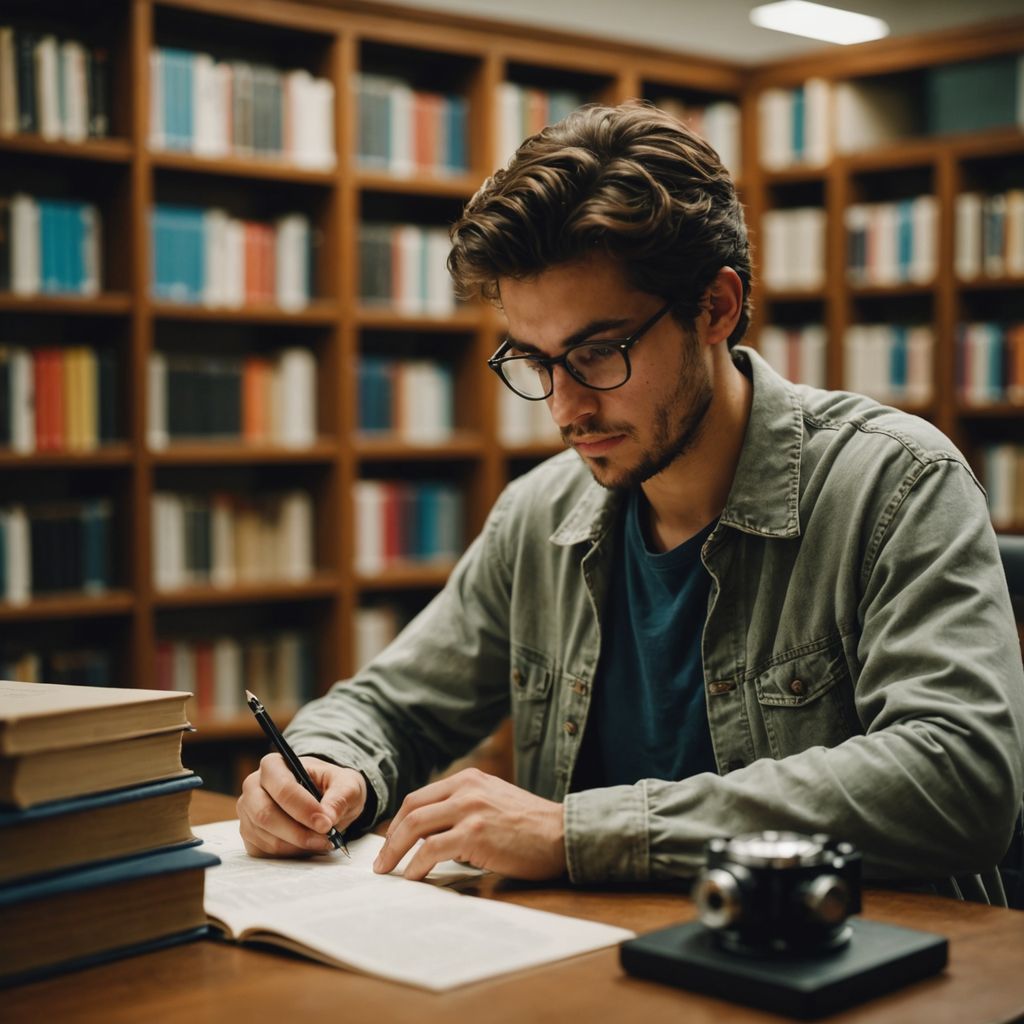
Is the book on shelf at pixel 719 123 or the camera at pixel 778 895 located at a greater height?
the book on shelf at pixel 719 123

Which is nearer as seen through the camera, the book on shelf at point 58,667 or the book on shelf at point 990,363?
the book on shelf at point 58,667

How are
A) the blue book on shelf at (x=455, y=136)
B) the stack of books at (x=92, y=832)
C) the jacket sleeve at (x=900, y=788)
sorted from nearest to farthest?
1. the stack of books at (x=92, y=832)
2. the jacket sleeve at (x=900, y=788)
3. the blue book on shelf at (x=455, y=136)

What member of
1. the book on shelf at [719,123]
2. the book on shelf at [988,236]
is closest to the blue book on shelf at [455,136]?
the book on shelf at [719,123]

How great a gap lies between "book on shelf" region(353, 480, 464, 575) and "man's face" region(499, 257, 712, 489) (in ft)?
8.80

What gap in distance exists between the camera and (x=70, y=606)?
3.63 meters

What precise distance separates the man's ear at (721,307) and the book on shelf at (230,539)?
8.27 ft

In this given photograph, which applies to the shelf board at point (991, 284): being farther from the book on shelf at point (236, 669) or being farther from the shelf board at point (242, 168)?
the book on shelf at point (236, 669)

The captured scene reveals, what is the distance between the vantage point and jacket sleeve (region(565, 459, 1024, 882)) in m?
1.19

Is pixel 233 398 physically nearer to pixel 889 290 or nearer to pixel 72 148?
pixel 72 148

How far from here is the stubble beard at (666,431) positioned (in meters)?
1.54

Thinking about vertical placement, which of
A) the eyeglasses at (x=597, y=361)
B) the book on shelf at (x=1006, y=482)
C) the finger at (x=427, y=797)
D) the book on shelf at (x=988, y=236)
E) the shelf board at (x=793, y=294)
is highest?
the book on shelf at (x=988, y=236)

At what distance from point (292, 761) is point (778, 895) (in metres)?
0.62

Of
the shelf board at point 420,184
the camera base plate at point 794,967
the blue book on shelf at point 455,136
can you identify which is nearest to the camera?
the camera base plate at point 794,967

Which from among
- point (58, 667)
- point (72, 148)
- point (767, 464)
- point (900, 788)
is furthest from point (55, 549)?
point (900, 788)
